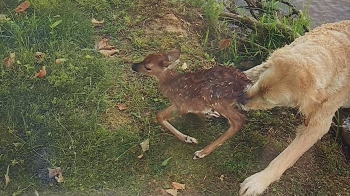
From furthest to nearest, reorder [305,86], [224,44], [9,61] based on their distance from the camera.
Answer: [224,44]
[9,61]
[305,86]

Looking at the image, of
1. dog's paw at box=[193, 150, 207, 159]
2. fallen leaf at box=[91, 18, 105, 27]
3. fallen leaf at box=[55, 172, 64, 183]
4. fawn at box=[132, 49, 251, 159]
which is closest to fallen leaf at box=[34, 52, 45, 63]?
fallen leaf at box=[91, 18, 105, 27]

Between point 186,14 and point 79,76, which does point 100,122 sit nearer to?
point 79,76

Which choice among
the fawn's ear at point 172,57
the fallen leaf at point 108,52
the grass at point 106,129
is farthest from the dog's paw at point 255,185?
the fallen leaf at point 108,52

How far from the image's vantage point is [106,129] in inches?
165

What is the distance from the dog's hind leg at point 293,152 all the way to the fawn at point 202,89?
38 cm

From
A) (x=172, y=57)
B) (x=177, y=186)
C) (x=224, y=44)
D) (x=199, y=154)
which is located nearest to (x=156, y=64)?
(x=172, y=57)

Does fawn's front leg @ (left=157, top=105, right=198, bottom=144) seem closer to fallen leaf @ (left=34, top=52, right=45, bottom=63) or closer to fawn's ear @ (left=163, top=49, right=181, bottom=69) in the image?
fawn's ear @ (left=163, top=49, right=181, bottom=69)

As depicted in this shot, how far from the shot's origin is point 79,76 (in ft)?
14.9

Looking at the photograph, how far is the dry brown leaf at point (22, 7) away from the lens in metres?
5.04

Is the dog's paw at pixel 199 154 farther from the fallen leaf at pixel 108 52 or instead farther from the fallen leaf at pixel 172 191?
the fallen leaf at pixel 108 52

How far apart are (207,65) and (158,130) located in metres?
1.03

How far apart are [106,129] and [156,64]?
0.71 meters

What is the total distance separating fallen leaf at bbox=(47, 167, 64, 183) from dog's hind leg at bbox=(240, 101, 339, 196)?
53.0 inches

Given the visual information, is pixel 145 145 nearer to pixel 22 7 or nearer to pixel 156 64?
pixel 156 64
